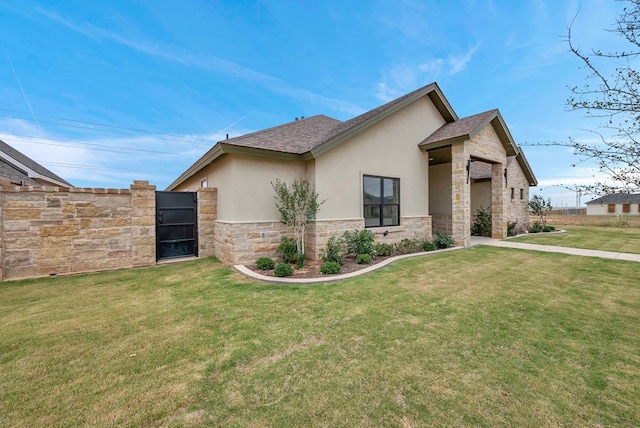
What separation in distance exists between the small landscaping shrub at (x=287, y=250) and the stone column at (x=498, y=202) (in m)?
9.87

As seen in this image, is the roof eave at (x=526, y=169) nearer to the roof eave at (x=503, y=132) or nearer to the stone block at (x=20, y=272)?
the roof eave at (x=503, y=132)

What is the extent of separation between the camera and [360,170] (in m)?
8.20

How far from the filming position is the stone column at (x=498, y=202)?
437 inches

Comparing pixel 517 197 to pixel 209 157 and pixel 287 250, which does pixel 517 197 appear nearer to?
pixel 287 250

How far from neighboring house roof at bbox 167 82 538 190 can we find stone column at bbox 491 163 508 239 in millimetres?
1371

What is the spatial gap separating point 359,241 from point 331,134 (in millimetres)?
3917

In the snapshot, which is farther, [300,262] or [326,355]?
[300,262]

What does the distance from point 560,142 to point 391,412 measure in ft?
10.8

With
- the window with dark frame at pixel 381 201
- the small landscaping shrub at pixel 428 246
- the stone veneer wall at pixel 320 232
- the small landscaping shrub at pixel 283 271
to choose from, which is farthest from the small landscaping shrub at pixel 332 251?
the small landscaping shrub at pixel 428 246

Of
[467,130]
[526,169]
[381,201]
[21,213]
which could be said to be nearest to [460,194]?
[467,130]

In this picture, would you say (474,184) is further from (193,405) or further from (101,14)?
(101,14)

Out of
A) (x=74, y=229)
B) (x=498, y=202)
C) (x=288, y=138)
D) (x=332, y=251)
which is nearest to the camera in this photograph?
(x=74, y=229)

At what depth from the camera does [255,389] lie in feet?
7.43

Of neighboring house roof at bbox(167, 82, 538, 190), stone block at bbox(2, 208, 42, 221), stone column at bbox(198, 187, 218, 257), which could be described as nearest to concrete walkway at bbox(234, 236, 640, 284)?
stone column at bbox(198, 187, 218, 257)
